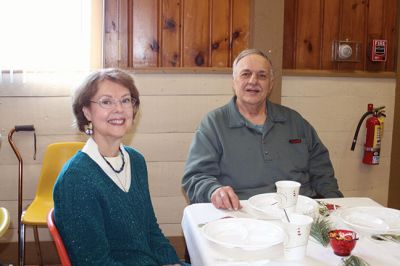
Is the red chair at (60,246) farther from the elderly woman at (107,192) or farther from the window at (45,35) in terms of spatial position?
the window at (45,35)

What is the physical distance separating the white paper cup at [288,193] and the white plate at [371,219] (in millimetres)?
198

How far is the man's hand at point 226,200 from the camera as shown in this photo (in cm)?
168

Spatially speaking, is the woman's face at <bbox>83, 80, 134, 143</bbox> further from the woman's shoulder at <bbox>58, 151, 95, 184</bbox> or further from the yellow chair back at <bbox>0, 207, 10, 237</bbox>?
the yellow chair back at <bbox>0, 207, 10, 237</bbox>

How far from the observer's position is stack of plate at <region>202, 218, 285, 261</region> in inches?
49.5

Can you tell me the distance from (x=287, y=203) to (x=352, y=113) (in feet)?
6.20

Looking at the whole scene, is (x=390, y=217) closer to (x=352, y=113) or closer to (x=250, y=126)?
(x=250, y=126)

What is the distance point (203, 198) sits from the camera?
6.56ft

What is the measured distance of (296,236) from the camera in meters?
1.23

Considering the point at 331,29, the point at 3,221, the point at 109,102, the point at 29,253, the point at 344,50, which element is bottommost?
the point at 29,253

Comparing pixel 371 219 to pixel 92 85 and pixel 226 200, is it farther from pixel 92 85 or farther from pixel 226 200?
pixel 92 85

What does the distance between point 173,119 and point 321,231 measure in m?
1.69

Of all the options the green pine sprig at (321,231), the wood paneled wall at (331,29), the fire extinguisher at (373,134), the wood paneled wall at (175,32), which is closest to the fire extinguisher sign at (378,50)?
the wood paneled wall at (331,29)

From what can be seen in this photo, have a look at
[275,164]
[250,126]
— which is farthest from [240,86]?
[275,164]

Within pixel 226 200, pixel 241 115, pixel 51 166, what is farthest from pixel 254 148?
pixel 51 166
